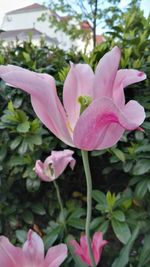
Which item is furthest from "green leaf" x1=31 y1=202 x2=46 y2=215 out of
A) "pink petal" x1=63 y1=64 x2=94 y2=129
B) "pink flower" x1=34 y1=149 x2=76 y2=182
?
"pink petal" x1=63 y1=64 x2=94 y2=129

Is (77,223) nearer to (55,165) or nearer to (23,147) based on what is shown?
(23,147)

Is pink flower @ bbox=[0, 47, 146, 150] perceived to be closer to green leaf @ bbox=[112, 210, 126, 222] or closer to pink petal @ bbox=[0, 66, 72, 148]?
pink petal @ bbox=[0, 66, 72, 148]

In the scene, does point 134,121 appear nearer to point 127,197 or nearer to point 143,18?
point 127,197

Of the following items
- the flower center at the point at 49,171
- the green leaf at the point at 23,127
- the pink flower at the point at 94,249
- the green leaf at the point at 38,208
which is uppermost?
the flower center at the point at 49,171

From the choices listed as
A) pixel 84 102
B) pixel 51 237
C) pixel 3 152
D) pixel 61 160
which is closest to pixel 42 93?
pixel 84 102

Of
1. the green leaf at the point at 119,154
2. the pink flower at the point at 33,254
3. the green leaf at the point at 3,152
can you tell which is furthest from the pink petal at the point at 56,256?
the green leaf at the point at 3,152

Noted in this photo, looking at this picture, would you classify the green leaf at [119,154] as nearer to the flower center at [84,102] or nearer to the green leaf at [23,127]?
the green leaf at [23,127]

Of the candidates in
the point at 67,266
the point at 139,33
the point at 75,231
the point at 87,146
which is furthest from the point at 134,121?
the point at 139,33
